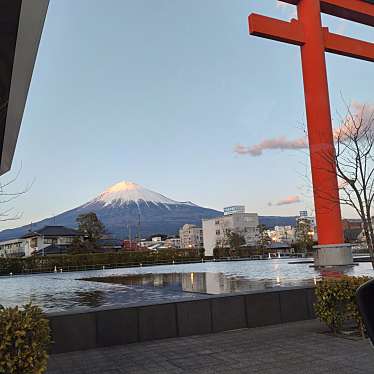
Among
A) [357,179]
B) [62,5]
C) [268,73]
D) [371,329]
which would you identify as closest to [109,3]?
[268,73]

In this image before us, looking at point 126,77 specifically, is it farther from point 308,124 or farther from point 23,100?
point 23,100

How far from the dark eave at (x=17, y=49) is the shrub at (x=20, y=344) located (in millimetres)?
2899

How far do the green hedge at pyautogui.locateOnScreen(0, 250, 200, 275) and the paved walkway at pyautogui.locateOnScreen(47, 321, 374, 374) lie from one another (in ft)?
98.1

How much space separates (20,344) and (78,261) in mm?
33731

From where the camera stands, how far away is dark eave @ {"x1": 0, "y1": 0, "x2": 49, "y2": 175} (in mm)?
4297

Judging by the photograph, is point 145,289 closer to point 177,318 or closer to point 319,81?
point 177,318

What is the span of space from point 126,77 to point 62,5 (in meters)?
16.5

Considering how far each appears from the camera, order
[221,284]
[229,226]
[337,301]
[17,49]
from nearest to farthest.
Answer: [17,49]
[337,301]
[221,284]
[229,226]

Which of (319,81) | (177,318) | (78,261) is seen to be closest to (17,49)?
(177,318)

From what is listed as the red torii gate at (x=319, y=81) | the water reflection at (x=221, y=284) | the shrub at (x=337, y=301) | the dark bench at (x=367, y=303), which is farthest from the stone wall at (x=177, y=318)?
the red torii gate at (x=319, y=81)

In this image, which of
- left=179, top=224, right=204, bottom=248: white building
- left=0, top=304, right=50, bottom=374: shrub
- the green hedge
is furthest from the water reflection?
left=179, top=224, right=204, bottom=248: white building

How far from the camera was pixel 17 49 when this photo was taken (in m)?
5.18

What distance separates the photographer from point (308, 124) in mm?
16312

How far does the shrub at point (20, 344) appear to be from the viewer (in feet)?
10.7
